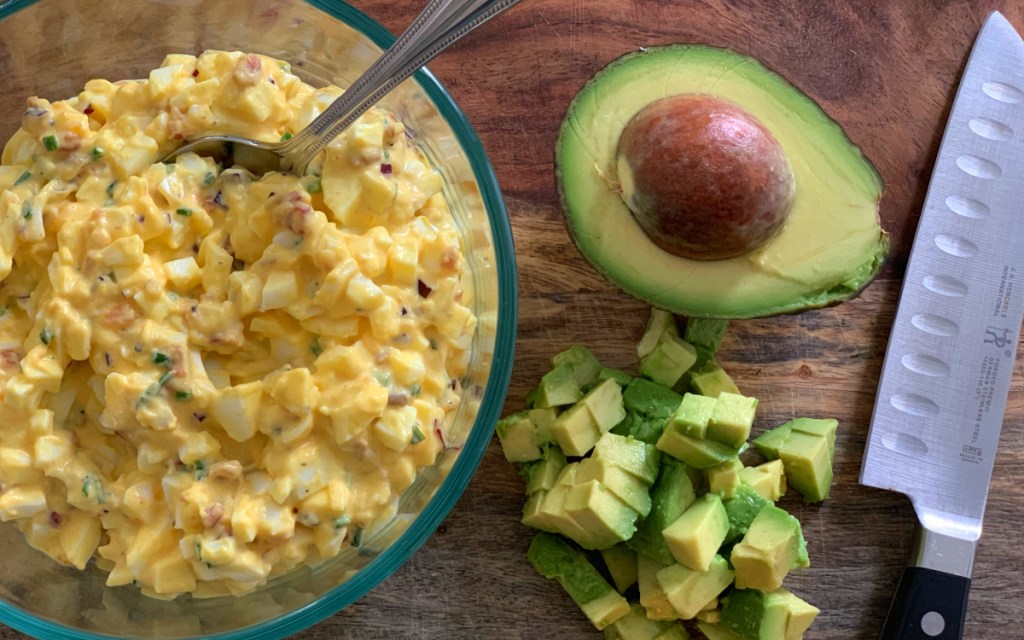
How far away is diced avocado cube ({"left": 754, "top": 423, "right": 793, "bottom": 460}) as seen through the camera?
5.80ft

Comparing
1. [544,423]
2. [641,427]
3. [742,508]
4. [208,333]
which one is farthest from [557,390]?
[208,333]

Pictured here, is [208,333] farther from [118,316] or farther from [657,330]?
[657,330]

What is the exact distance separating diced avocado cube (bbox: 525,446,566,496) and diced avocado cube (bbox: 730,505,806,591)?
1.13 ft

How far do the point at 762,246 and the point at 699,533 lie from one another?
19.7 inches

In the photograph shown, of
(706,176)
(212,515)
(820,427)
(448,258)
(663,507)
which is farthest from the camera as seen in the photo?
(820,427)

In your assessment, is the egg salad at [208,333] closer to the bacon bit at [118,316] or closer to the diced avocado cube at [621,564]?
the bacon bit at [118,316]

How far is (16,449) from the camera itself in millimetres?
1342

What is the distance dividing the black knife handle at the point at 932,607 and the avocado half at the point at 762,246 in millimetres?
585

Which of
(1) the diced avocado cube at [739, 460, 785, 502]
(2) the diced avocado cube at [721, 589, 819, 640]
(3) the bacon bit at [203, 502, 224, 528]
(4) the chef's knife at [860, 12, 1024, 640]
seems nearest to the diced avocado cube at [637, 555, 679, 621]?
(2) the diced avocado cube at [721, 589, 819, 640]

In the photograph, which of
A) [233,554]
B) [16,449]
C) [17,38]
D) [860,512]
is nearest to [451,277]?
[233,554]

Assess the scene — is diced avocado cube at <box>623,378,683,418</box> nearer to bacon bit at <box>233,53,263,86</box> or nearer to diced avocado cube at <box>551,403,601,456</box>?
diced avocado cube at <box>551,403,601,456</box>

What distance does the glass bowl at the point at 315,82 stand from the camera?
154 cm

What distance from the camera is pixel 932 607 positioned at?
1.73 metres

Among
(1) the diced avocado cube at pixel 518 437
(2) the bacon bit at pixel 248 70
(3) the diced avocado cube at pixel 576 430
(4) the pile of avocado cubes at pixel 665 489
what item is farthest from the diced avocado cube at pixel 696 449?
(2) the bacon bit at pixel 248 70
